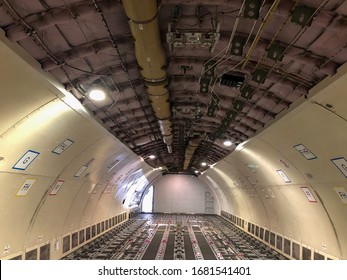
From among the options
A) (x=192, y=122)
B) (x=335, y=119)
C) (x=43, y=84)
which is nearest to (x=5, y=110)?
(x=43, y=84)

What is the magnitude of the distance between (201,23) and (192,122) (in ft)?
23.7

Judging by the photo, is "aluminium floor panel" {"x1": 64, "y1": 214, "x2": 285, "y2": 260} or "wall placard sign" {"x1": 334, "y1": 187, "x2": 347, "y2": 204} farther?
"aluminium floor panel" {"x1": 64, "y1": 214, "x2": 285, "y2": 260}

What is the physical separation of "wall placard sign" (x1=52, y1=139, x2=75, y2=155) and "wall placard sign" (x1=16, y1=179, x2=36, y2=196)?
35.1 inches

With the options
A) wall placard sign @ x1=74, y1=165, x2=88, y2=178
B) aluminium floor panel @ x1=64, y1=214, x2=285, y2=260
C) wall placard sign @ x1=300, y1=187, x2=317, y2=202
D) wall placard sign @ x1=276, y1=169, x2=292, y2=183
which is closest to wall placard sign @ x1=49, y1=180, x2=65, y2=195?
wall placard sign @ x1=74, y1=165, x2=88, y2=178

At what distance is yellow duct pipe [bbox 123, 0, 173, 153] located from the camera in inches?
172

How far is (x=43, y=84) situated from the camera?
5.54m

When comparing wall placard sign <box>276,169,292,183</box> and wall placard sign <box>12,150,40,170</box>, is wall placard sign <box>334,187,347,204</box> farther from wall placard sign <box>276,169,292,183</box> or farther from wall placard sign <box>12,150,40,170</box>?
wall placard sign <box>12,150,40,170</box>

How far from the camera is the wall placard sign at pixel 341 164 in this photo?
667 cm

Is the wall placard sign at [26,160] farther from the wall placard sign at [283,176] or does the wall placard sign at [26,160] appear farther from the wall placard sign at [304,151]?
the wall placard sign at [283,176]

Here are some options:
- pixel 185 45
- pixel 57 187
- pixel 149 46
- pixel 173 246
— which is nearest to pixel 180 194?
pixel 173 246

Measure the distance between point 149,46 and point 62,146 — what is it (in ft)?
13.0

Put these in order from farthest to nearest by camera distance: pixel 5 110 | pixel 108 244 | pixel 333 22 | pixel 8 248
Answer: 1. pixel 108 244
2. pixel 8 248
3. pixel 5 110
4. pixel 333 22

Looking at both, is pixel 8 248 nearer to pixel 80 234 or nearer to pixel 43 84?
pixel 43 84

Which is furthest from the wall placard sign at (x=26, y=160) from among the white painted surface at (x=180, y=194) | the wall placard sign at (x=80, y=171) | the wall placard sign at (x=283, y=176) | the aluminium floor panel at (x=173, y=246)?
the white painted surface at (x=180, y=194)
